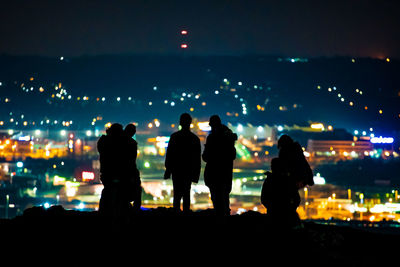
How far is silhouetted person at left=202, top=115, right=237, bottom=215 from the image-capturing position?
8281 mm

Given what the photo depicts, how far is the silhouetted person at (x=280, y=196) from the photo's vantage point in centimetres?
631

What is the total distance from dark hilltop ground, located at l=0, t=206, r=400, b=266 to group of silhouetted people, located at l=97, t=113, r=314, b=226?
30cm

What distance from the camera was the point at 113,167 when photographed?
687 cm

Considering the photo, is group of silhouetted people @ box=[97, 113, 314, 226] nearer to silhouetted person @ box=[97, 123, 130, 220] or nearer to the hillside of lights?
silhouetted person @ box=[97, 123, 130, 220]

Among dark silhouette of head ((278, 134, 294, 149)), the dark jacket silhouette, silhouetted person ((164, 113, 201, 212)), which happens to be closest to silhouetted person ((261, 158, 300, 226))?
dark silhouette of head ((278, 134, 294, 149))

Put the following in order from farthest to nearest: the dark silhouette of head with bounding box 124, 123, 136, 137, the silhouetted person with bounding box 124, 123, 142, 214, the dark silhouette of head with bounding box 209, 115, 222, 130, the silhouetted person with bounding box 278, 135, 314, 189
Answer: the dark silhouette of head with bounding box 209, 115, 222, 130, the dark silhouette of head with bounding box 124, 123, 136, 137, the silhouetted person with bounding box 124, 123, 142, 214, the silhouetted person with bounding box 278, 135, 314, 189

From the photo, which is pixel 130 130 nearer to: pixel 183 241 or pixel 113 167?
pixel 113 167

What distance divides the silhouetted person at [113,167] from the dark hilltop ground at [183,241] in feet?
0.77

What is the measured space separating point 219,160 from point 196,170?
50 cm

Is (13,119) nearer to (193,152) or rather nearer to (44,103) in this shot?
(44,103)

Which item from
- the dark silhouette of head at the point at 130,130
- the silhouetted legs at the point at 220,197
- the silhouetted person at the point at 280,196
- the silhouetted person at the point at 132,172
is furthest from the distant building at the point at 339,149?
the silhouetted person at the point at 280,196

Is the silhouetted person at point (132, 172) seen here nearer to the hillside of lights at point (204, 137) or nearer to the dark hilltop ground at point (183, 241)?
the dark hilltop ground at point (183, 241)

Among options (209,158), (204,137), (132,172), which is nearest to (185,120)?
(209,158)

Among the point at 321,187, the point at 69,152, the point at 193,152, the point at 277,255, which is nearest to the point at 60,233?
the point at 193,152
